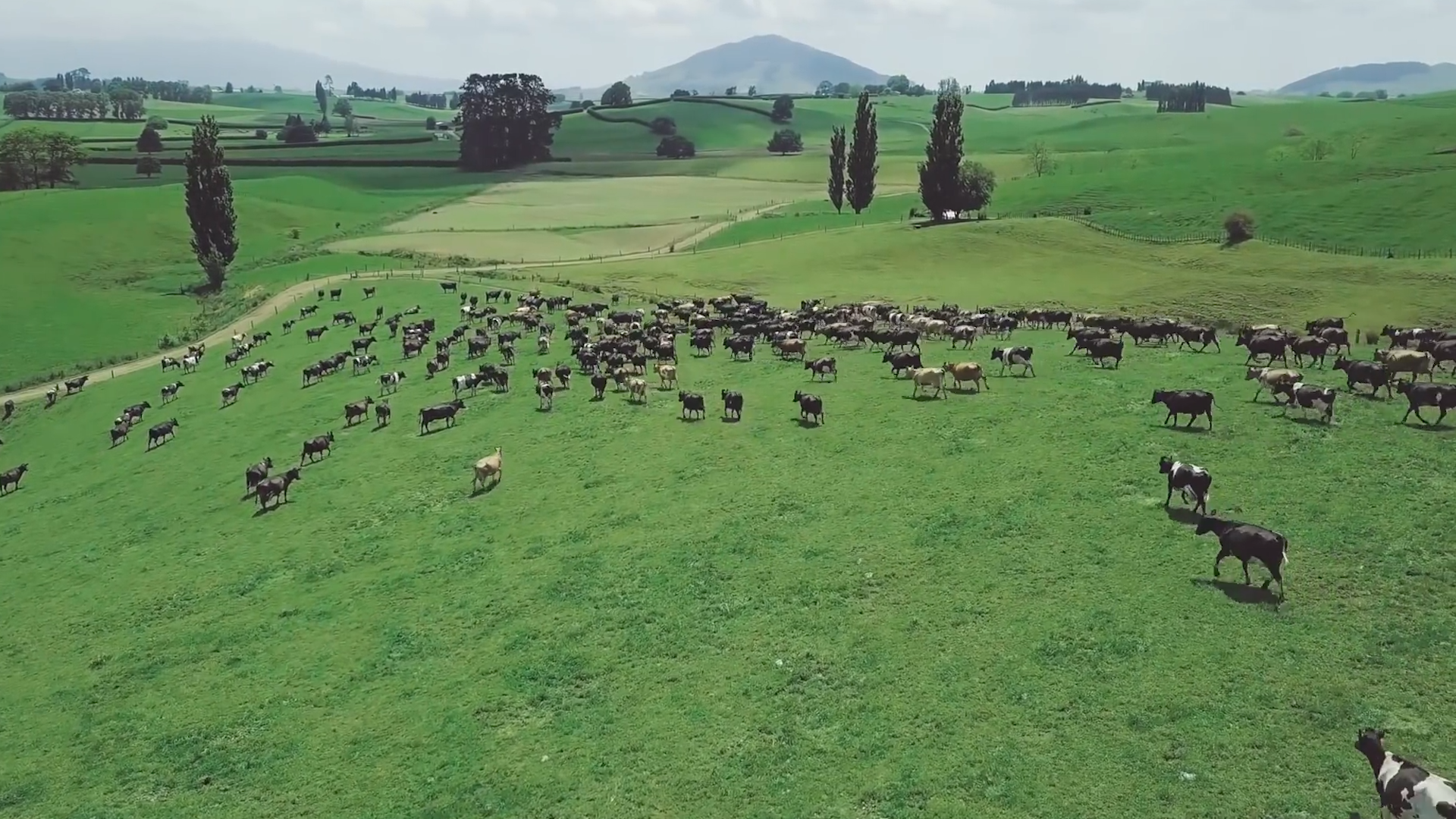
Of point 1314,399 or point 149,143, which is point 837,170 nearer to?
point 1314,399

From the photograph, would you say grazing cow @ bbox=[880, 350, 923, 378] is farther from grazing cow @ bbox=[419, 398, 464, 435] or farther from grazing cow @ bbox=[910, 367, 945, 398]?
grazing cow @ bbox=[419, 398, 464, 435]

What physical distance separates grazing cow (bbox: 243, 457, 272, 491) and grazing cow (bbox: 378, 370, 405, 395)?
9480 millimetres

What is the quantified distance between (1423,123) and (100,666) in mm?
154257

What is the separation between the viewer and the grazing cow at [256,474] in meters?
32.7

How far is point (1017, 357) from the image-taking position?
36719mm

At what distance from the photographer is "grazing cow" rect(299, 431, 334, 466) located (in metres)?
35.1

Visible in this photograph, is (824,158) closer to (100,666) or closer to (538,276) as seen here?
(538,276)

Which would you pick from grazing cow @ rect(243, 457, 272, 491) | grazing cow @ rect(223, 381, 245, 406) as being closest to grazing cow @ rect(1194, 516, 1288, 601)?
grazing cow @ rect(243, 457, 272, 491)

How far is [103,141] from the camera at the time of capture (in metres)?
190

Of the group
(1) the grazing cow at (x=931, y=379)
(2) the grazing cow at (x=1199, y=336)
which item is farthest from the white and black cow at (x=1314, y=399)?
(2) the grazing cow at (x=1199, y=336)

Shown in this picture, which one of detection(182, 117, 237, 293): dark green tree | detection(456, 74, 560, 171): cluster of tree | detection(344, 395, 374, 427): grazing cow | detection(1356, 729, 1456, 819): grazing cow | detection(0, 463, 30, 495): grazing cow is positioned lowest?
detection(0, 463, 30, 495): grazing cow

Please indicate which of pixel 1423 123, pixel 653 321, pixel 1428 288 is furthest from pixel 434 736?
pixel 1423 123

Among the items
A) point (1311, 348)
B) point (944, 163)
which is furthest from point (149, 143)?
point (1311, 348)

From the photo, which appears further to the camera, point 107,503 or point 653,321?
point 653,321
